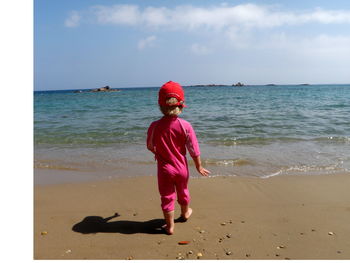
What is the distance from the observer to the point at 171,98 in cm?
271

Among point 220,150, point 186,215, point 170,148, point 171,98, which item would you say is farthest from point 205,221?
point 220,150

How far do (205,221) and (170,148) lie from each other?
89cm

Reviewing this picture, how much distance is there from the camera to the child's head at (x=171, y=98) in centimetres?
268

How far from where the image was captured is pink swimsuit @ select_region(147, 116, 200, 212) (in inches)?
109

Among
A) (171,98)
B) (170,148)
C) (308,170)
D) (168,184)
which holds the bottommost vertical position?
(308,170)

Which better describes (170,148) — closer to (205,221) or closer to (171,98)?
(171,98)

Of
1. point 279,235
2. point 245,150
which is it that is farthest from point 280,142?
point 279,235

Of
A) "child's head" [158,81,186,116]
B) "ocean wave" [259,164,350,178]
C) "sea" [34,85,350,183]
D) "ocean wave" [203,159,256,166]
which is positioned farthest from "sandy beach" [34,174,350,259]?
"child's head" [158,81,186,116]

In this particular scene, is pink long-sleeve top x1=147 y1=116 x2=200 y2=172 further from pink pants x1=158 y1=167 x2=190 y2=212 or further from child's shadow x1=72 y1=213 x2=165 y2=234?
child's shadow x1=72 y1=213 x2=165 y2=234

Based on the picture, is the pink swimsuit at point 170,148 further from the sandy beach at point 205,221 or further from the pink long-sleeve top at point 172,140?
the sandy beach at point 205,221

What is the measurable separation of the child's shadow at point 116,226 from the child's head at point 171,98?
46.5 inches

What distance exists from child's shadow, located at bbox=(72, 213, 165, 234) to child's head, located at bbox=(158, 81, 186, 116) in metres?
1.18

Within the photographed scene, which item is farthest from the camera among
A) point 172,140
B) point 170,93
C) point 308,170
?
point 308,170

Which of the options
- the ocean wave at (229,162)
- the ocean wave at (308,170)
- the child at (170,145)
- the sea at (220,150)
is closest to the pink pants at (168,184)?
the child at (170,145)
